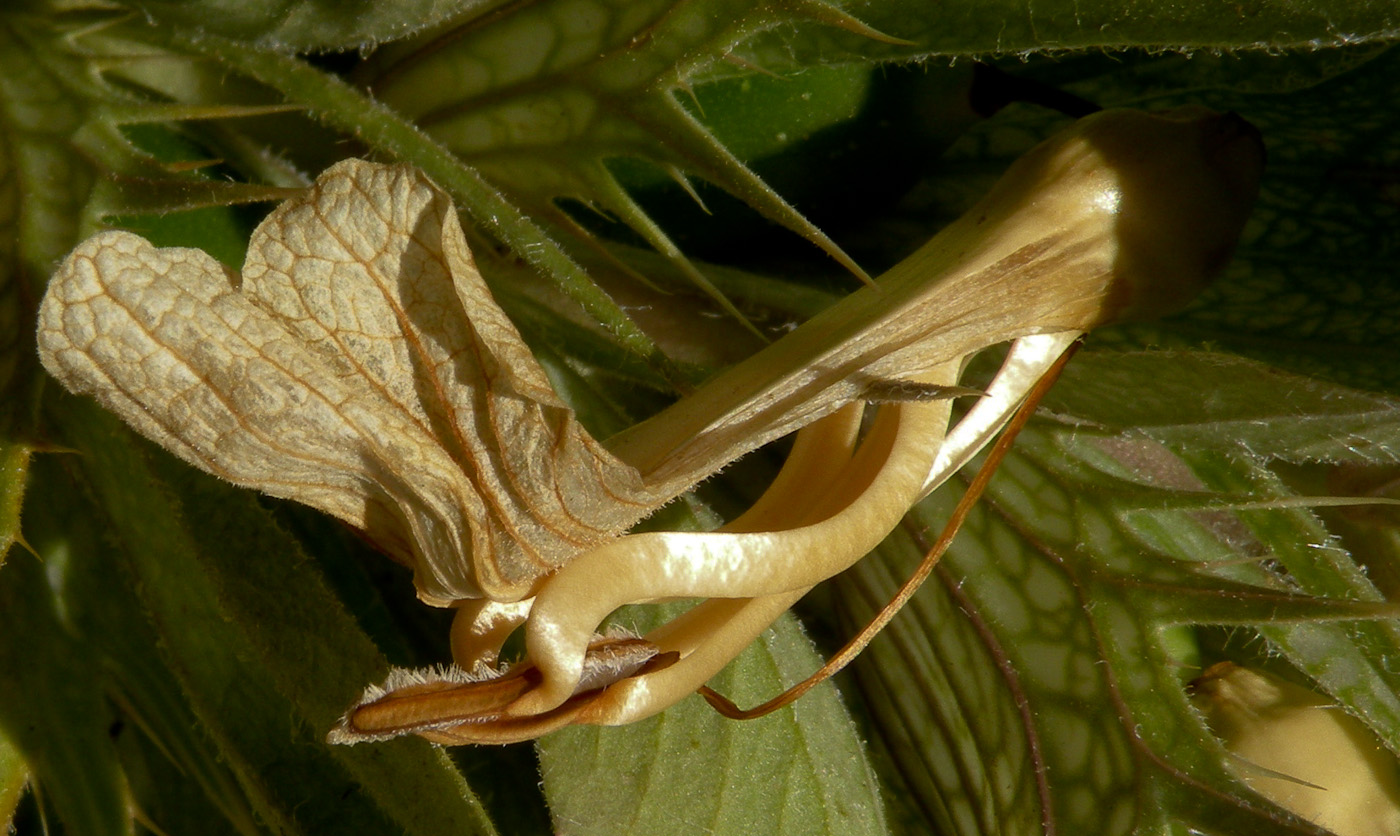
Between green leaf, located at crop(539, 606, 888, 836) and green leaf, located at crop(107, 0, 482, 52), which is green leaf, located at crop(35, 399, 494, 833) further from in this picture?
green leaf, located at crop(107, 0, 482, 52)

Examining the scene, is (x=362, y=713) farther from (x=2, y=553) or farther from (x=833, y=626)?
(x=833, y=626)

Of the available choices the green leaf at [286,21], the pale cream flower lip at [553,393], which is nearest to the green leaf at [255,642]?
the pale cream flower lip at [553,393]

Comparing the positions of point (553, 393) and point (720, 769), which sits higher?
point (553, 393)

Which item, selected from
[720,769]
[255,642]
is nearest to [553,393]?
[255,642]

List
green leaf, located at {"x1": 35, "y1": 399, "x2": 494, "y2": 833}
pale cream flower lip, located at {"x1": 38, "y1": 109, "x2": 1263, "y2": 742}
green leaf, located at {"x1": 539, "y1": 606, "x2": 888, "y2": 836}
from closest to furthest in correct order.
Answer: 1. pale cream flower lip, located at {"x1": 38, "y1": 109, "x2": 1263, "y2": 742}
2. green leaf, located at {"x1": 35, "y1": 399, "x2": 494, "y2": 833}
3. green leaf, located at {"x1": 539, "y1": 606, "x2": 888, "y2": 836}

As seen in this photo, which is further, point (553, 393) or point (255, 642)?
point (255, 642)

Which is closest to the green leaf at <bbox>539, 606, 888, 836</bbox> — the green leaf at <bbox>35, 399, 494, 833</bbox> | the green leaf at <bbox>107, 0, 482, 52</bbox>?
the green leaf at <bbox>35, 399, 494, 833</bbox>

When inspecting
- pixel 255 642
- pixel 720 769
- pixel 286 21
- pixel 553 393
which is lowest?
pixel 720 769

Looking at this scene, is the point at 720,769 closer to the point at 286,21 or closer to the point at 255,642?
the point at 255,642

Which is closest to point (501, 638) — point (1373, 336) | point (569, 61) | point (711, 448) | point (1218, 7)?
point (711, 448)
